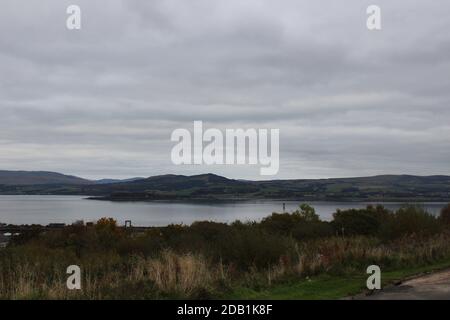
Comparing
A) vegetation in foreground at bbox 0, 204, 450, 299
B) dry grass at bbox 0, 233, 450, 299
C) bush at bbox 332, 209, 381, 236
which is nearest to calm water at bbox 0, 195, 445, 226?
bush at bbox 332, 209, 381, 236

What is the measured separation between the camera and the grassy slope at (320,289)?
10719 mm

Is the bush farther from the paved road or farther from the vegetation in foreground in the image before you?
the paved road

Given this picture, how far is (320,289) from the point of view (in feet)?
38.1

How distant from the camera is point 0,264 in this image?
14.1m

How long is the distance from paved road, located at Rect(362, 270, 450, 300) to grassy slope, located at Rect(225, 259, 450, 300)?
49 cm

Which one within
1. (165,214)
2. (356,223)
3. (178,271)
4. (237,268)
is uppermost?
(178,271)

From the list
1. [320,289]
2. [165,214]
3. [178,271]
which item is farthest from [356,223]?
[165,214]

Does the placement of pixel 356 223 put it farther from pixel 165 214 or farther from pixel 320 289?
pixel 165 214

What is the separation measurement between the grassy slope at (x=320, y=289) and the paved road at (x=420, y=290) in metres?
0.49

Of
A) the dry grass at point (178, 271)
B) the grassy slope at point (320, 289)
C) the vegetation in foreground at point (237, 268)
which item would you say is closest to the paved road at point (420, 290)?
the grassy slope at point (320, 289)

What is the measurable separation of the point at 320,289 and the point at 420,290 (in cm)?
205

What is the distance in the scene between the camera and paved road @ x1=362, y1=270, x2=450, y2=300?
33.0 feet

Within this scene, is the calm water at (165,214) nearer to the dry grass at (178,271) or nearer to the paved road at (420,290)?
the dry grass at (178,271)
